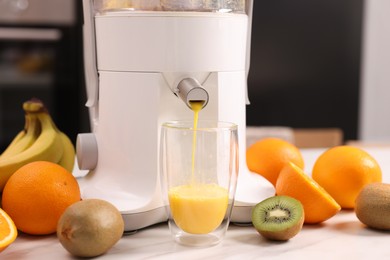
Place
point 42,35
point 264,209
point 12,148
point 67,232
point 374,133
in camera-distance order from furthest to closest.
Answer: point 374,133
point 42,35
point 12,148
point 264,209
point 67,232

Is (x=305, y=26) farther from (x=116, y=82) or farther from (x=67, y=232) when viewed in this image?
(x=67, y=232)

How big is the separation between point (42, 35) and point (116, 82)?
5.48ft

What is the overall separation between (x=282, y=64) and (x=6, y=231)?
7.45 ft

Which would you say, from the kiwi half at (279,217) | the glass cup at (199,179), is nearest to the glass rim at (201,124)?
the glass cup at (199,179)

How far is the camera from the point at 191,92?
0.80m

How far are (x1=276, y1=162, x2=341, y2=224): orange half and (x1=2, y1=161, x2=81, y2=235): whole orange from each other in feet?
1.00

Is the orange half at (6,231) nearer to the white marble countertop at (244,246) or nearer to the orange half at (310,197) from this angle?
the white marble countertop at (244,246)

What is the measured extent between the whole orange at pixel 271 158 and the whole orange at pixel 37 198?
35 cm

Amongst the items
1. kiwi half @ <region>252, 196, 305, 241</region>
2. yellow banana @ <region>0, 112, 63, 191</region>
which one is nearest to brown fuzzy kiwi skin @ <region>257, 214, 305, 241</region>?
kiwi half @ <region>252, 196, 305, 241</region>

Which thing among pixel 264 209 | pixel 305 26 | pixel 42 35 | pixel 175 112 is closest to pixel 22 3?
pixel 42 35

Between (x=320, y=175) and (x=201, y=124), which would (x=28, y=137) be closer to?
(x=201, y=124)

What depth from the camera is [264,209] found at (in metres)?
0.80

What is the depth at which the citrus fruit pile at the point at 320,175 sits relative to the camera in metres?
0.83

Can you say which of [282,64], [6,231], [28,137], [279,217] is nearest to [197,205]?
[279,217]
